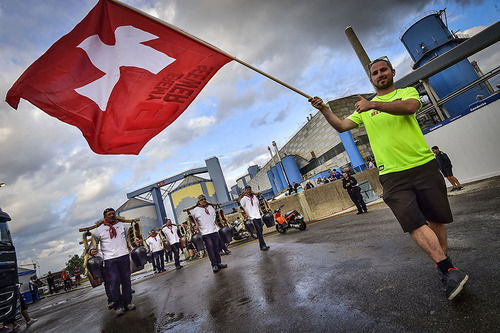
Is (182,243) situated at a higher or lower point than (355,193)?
higher

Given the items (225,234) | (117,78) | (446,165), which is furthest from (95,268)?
(446,165)

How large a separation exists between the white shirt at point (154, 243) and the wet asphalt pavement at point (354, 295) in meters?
5.89

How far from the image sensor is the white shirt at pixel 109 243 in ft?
16.2

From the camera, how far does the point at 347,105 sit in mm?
33250

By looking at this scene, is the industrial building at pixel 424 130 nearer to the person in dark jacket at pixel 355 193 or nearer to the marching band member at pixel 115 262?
the person in dark jacket at pixel 355 193

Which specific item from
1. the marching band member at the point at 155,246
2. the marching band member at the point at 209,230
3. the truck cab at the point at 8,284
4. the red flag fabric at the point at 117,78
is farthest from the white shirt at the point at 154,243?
the red flag fabric at the point at 117,78

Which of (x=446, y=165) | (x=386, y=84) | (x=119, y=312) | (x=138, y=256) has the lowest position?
(x=119, y=312)

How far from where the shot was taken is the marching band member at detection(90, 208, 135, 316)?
4.89 metres

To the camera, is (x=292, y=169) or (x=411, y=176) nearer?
(x=411, y=176)

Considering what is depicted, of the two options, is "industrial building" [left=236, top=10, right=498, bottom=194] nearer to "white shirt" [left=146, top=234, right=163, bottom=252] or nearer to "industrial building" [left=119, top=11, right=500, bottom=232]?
"industrial building" [left=119, top=11, right=500, bottom=232]

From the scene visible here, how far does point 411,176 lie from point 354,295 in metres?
1.30

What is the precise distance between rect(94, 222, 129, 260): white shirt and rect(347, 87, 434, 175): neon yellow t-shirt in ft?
16.4

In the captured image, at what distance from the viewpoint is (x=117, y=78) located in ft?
13.4

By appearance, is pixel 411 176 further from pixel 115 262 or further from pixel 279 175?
pixel 279 175
